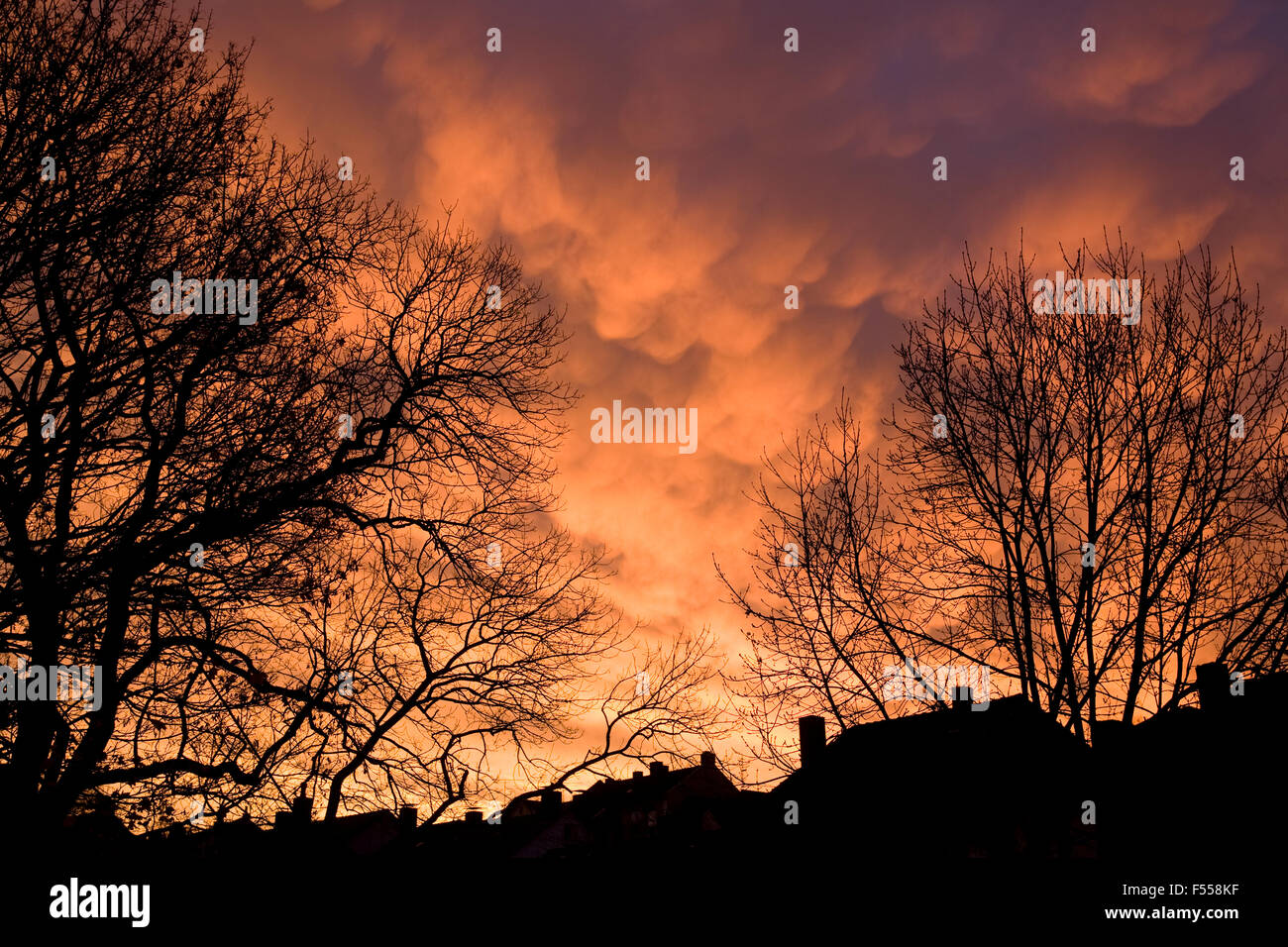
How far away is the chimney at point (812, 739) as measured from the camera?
24219 millimetres

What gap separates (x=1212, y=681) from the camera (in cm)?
1460

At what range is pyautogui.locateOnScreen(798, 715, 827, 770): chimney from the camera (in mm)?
24219

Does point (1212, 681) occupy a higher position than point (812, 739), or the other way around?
point (1212, 681)

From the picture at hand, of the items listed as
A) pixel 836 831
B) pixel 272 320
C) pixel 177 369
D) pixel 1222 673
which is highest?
pixel 272 320

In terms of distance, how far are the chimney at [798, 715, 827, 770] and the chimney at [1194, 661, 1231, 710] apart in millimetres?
9779

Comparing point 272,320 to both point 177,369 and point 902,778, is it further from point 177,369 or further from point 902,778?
point 902,778

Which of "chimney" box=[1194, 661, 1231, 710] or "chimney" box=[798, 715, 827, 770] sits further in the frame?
"chimney" box=[798, 715, 827, 770]

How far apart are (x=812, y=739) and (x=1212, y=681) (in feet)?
40.1

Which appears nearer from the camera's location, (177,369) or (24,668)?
(24,668)

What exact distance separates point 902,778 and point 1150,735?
302 inches

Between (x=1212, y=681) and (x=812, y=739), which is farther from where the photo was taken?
(x=812, y=739)

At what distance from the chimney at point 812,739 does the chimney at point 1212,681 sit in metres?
9.78
